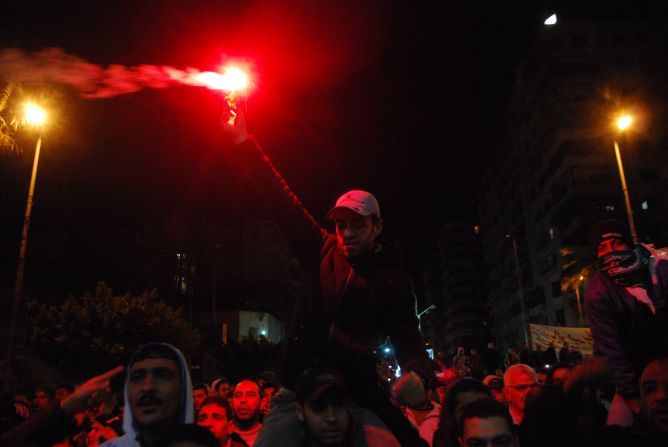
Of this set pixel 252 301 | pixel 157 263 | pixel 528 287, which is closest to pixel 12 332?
pixel 157 263

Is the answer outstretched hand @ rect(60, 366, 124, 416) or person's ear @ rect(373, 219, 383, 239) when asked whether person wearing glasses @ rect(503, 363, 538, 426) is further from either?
outstretched hand @ rect(60, 366, 124, 416)

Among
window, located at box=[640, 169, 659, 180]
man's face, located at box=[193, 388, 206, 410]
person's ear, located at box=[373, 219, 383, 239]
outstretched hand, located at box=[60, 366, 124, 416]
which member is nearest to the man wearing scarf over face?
person's ear, located at box=[373, 219, 383, 239]

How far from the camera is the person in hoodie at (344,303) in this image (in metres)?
3.45

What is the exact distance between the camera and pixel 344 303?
3488 mm

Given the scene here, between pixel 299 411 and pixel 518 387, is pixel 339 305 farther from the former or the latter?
pixel 518 387

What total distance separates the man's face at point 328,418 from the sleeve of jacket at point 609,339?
2.17m

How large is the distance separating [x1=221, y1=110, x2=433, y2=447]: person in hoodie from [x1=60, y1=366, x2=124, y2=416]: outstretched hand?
4.18 feet

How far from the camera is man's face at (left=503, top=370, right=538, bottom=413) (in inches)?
301

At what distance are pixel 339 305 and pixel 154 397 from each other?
4.93 feet

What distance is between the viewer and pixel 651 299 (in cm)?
454

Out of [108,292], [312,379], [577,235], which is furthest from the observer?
[577,235]

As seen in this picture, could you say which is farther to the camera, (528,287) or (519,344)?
(519,344)

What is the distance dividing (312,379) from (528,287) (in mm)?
80102

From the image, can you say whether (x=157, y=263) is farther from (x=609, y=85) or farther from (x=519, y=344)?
(x=519, y=344)
